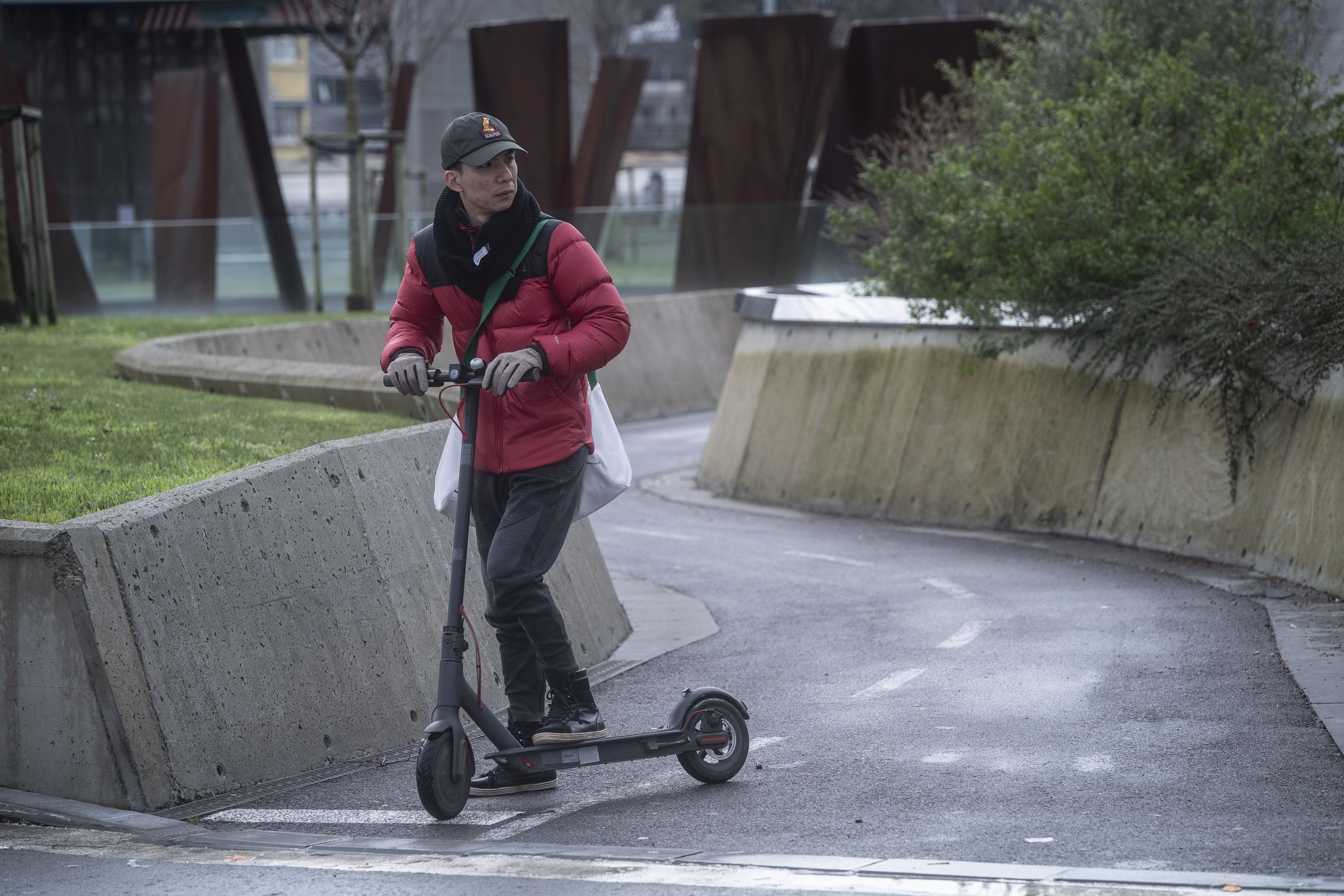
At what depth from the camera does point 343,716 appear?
19.8 ft

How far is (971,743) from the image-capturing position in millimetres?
5992

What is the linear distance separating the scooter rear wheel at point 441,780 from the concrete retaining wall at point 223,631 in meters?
0.87

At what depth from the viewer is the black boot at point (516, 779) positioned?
5414mm

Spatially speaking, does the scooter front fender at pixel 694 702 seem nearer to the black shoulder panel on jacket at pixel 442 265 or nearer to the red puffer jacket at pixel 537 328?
the red puffer jacket at pixel 537 328

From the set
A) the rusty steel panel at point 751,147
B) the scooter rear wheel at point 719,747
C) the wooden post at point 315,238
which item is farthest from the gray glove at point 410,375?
the rusty steel panel at point 751,147

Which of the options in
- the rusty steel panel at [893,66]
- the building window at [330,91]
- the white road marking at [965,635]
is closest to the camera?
the white road marking at [965,635]

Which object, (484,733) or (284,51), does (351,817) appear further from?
(284,51)

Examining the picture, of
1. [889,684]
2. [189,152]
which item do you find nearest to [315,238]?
[189,152]

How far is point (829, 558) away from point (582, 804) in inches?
235

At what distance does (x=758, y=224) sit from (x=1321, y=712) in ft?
70.9

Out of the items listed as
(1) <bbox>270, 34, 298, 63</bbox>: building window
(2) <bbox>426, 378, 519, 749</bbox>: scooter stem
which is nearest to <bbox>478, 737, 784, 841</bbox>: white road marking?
(2) <bbox>426, 378, 519, 749</bbox>: scooter stem

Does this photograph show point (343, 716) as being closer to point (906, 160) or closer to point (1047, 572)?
point (1047, 572)

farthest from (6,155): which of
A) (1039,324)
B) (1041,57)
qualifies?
(1039,324)

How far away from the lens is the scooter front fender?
5.45 metres
